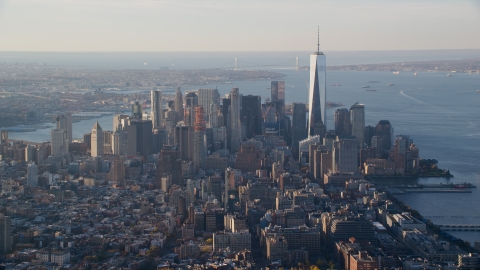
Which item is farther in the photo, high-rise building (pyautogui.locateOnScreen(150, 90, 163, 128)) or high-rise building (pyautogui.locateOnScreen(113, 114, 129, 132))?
high-rise building (pyautogui.locateOnScreen(150, 90, 163, 128))

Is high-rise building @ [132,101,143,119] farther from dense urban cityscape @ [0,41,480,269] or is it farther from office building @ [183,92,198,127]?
office building @ [183,92,198,127]

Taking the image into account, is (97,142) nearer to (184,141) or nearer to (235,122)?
(184,141)

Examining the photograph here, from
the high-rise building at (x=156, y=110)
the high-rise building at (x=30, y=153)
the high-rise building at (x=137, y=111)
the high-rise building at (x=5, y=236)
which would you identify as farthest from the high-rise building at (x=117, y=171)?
the high-rise building at (x=137, y=111)

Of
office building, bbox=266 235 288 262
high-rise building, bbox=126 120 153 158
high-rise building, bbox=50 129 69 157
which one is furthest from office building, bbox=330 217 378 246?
high-rise building, bbox=50 129 69 157

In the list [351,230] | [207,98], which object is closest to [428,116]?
[207,98]

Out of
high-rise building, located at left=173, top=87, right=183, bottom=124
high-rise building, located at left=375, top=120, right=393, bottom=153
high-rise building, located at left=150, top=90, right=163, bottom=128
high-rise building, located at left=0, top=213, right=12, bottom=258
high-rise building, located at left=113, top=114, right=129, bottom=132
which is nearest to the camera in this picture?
high-rise building, located at left=0, top=213, right=12, bottom=258

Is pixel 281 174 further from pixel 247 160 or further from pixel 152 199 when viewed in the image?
pixel 152 199

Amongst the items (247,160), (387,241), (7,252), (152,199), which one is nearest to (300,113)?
(247,160)
